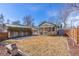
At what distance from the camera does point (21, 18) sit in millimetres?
1491

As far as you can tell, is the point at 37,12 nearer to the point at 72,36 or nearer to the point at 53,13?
the point at 53,13

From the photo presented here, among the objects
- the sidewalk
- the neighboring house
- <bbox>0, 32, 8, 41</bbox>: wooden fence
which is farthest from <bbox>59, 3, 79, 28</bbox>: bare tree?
<bbox>0, 32, 8, 41</bbox>: wooden fence

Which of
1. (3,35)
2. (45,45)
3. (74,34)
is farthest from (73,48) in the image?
(3,35)

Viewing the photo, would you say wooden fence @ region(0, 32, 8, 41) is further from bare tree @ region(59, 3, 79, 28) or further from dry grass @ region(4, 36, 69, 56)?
bare tree @ region(59, 3, 79, 28)

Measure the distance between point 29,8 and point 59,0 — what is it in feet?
0.99

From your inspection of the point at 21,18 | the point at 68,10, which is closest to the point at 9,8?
the point at 21,18

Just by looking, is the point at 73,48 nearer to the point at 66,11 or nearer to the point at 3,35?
the point at 66,11

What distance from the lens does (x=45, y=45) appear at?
4.86ft

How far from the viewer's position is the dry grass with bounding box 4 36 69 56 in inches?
58.0

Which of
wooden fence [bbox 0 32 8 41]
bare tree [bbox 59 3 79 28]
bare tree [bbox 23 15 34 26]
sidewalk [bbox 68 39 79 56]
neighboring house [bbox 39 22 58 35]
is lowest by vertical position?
sidewalk [bbox 68 39 79 56]

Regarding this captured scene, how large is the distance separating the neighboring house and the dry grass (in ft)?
→ 0.16

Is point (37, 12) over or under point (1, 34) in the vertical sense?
over

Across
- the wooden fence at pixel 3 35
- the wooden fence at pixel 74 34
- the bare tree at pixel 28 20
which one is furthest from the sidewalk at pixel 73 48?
the wooden fence at pixel 3 35

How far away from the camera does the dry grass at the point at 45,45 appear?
58.0 inches
